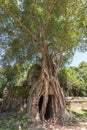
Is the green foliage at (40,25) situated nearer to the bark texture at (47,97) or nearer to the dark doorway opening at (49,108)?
the bark texture at (47,97)

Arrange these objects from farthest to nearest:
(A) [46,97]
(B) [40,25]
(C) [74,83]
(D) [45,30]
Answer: (C) [74,83], (A) [46,97], (D) [45,30], (B) [40,25]

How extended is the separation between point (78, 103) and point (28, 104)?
9.69m

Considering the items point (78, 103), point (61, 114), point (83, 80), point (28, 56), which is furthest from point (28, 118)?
point (83, 80)

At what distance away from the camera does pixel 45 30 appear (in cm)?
1209

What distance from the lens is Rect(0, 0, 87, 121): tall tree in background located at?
37.2ft

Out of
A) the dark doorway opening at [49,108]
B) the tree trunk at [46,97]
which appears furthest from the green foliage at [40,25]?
the dark doorway opening at [49,108]

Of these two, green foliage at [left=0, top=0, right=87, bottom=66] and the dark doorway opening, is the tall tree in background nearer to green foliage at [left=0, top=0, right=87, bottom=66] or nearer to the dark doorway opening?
green foliage at [left=0, top=0, right=87, bottom=66]

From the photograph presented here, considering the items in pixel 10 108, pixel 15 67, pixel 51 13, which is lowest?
pixel 10 108

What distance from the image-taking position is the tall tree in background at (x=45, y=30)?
1133 cm

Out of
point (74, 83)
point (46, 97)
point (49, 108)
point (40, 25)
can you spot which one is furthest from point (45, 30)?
point (74, 83)

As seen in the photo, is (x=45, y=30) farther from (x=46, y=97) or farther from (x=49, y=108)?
(x=49, y=108)

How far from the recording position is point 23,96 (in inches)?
553

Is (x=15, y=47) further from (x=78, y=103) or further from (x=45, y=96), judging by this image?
(x=78, y=103)

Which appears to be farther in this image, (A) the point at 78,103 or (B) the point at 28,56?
(A) the point at 78,103
